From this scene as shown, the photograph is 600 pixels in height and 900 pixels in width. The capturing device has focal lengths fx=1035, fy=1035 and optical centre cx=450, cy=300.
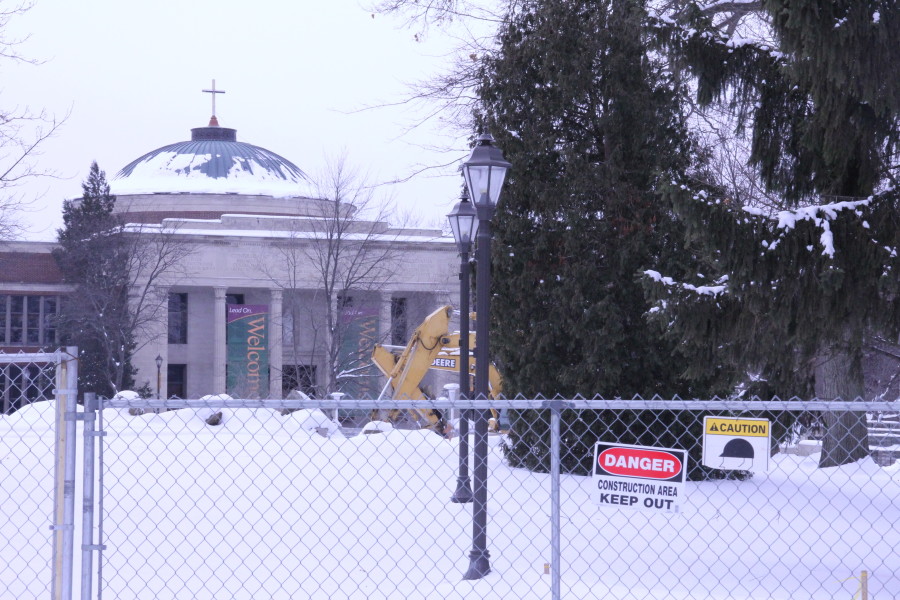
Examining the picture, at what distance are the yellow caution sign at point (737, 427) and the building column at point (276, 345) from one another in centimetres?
4366

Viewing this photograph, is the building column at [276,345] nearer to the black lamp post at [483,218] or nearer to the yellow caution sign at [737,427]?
the black lamp post at [483,218]

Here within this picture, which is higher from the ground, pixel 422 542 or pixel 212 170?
pixel 212 170

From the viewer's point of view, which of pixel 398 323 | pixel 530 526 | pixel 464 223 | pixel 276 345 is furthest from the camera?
pixel 276 345

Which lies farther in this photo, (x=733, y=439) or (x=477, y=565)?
(x=477, y=565)

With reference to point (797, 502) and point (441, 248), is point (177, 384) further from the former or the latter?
point (797, 502)

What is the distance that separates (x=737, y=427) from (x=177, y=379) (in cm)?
5377

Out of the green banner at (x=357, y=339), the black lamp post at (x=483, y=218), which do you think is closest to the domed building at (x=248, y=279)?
the green banner at (x=357, y=339)

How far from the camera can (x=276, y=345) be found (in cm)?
5038

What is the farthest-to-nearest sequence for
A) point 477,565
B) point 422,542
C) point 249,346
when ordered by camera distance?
point 249,346
point 422,542
point 477,565

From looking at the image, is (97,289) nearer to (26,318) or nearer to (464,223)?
(26,318)

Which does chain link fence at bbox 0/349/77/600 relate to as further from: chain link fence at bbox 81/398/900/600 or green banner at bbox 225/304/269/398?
green banner at bbox 225/304/269/398

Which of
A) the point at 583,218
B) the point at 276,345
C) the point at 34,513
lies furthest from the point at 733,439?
the point at 276,345

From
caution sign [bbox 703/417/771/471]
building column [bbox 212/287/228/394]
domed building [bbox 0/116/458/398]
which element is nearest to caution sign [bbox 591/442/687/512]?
caution sign [bbox 703/417/771/471]

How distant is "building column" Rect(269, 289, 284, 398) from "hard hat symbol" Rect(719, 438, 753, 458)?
4366 cm
